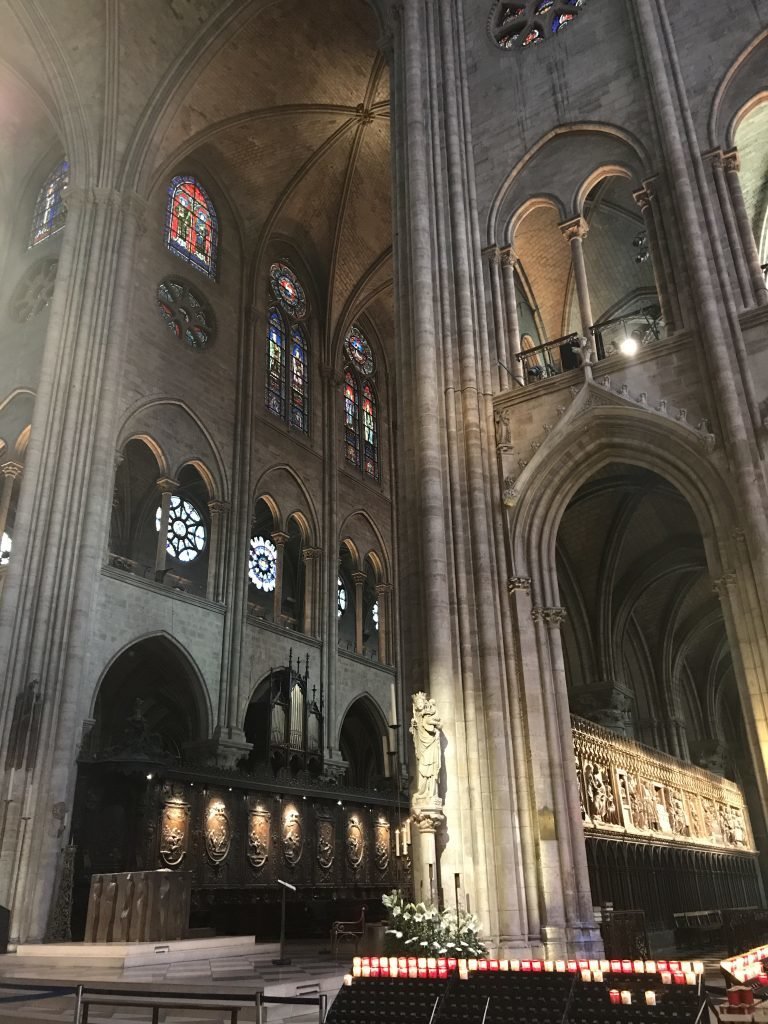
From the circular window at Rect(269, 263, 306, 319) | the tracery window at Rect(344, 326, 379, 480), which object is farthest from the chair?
the circular window at Rect(269, 263, 306, 319)

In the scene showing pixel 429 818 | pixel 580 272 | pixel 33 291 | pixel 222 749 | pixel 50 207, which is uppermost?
pixel 50 207

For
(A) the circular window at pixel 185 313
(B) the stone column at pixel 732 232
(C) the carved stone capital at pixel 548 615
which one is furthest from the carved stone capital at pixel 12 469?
(B) the stone column at pixel 732 232

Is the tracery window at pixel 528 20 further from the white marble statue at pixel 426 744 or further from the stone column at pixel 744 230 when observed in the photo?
the white marble statue at pixel 426 744

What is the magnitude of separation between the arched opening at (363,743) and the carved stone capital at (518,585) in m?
13.5

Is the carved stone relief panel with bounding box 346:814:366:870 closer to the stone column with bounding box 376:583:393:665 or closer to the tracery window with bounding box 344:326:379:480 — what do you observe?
the stone column with bounding box 376:583:393:665

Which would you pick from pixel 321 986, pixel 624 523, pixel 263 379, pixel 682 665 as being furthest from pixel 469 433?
pixel 682 665

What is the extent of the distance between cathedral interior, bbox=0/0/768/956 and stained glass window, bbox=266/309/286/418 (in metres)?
0.11

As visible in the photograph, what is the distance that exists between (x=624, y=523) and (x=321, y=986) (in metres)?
12.0

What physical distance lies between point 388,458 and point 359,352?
12.8 ft

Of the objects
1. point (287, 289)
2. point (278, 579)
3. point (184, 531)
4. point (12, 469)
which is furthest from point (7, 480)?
point (287, 289)

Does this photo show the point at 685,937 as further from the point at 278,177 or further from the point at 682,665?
the point at 278,177

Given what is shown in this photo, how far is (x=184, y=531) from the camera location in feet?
76.2

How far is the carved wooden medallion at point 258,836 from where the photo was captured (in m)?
18.4

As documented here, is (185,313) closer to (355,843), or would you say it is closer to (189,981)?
(355,843)
